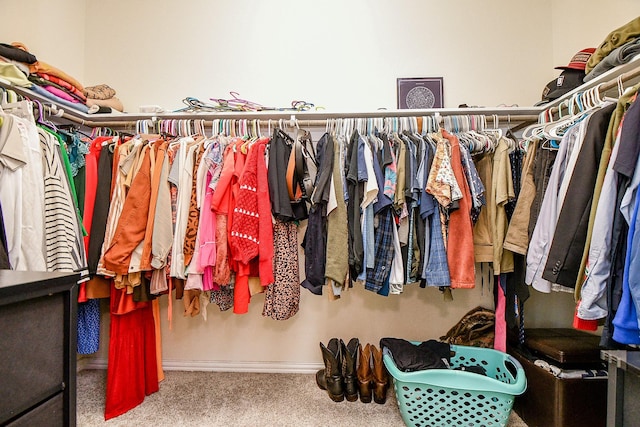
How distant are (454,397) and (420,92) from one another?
171 cm

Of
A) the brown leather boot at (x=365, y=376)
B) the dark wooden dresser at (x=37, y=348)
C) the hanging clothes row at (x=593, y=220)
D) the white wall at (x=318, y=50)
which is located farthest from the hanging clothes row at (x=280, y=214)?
the dark wooden dresser at (x=37, y=348)

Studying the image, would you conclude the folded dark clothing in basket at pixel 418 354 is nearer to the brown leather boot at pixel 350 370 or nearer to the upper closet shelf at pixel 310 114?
the brown leather boot at pixel 350 370

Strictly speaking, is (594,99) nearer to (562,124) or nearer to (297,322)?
(562,124)

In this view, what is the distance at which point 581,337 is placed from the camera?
150cm

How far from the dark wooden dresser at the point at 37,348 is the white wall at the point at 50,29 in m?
1.82

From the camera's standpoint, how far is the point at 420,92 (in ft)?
6.17

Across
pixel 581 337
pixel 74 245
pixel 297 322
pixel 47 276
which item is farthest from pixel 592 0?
pixel 74 245

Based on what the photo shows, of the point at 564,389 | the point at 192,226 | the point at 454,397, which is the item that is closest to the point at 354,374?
the point at 454,397

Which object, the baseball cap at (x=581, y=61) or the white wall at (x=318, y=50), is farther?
the white wall at (x=318, y=50)

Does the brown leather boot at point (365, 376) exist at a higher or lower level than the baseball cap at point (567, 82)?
lower

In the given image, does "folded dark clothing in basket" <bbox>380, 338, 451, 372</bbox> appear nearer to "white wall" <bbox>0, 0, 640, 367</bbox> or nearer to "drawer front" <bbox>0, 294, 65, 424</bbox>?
"white wall" <bbox>0, 0, 640, 367</bbox>

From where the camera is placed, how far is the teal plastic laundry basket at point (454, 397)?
1.25m

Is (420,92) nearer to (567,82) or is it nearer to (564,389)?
(567,82)

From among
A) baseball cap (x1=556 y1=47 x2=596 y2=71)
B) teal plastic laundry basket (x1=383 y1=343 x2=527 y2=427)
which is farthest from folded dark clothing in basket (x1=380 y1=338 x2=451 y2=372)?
baseball cap (x1=556 y1=47 x2=596 y2=71)
